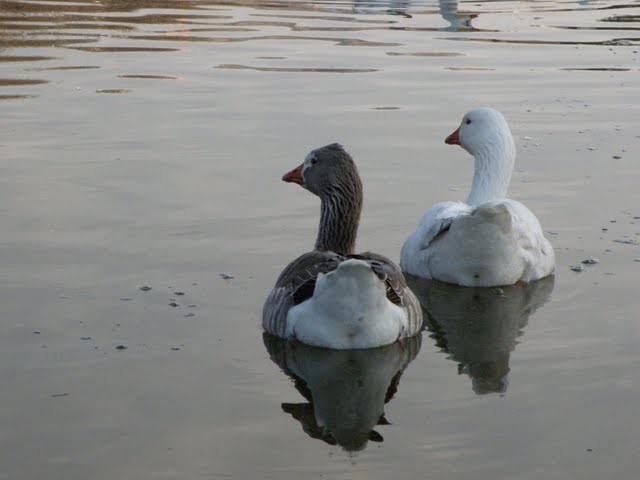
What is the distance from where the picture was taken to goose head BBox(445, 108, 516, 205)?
9273 mm

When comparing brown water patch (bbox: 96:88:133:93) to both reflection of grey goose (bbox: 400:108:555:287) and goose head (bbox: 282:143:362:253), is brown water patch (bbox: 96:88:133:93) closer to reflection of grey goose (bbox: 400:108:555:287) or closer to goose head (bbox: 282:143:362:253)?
reflection of grey goose (bbox: 400:108:555:287)

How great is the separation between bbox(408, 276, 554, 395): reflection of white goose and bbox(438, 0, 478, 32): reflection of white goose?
Result: 44.4ft

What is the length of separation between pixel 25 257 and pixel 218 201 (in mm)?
2008

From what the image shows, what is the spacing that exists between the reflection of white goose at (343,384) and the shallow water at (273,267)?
2 centimetres

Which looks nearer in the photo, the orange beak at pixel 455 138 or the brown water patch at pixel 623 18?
the orange beak at pixel 455 138

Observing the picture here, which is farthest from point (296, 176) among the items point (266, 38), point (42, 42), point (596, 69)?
point (266, 38)

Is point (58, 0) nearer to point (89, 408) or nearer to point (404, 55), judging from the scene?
point (404, 55)

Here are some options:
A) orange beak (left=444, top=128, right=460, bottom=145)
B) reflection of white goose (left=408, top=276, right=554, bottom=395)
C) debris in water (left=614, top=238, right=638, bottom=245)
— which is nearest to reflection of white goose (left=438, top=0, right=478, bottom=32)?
orange beak (left=444, top=128, right=460, bottom=145)

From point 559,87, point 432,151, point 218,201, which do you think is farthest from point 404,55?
point 218,201

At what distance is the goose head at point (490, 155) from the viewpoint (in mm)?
9273

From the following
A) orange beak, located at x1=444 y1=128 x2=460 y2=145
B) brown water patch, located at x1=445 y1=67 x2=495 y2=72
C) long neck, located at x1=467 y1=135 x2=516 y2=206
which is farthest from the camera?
brown water patch, located at x1=445 y1=67 x2=495 y2=72

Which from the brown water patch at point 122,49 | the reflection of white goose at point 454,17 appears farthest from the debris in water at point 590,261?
the reflection of white goose at point 454,17

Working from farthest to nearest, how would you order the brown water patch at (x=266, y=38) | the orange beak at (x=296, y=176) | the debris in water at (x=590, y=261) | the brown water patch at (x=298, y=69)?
the brown water patch at (x=266, y=38) → the brown water patch at (x=298, y=69) → the debris in water at (x=590, y=261) → the orange beak at (x=296, y=176)

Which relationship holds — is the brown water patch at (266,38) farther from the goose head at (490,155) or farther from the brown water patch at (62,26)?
the goose head at (490,155)
